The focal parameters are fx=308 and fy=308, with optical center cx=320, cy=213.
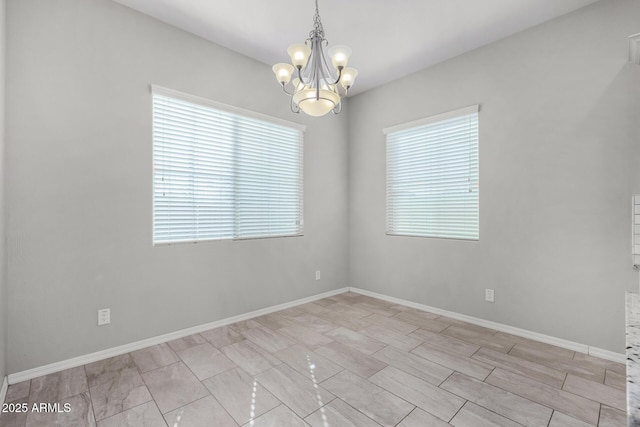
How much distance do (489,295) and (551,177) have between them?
1.27 m

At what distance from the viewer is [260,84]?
3518 mm

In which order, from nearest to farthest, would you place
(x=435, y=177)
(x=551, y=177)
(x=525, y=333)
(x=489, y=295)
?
1. (x=551, y=177)
2. (x=525, y=333)
3. (x=489, y=295)
4. (x=435, y=177)

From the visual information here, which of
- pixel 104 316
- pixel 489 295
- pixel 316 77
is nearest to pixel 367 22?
pixel 316 77

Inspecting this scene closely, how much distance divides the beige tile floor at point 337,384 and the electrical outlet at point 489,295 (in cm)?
Result: 33

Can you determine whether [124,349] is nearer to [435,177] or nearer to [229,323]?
[229,323]

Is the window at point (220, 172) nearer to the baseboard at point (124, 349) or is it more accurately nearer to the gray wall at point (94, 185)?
the gray wall at point (94, 185)

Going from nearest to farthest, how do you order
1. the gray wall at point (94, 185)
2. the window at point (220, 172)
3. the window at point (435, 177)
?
the gray wall at point (94, 185) → the window at point (220, 172) → the window at point (435, 177)

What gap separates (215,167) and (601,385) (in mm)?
3576

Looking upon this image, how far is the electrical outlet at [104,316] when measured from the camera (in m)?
2.46

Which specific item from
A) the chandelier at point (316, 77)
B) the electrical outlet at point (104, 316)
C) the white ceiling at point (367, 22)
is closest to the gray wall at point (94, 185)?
the electrical outlet at point (104, 316)

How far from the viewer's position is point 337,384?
2.12m

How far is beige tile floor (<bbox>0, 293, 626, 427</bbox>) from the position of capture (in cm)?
178

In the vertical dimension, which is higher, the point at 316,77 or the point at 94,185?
the point at 316,77

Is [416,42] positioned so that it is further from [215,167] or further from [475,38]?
[215,167]
